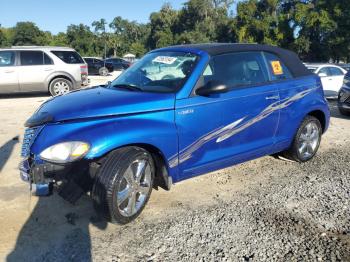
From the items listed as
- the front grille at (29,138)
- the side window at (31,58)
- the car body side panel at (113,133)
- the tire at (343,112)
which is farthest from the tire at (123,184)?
the side window at (31,58)

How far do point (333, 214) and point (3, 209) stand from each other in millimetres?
3552

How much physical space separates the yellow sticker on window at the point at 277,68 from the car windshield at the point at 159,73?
1.32 m

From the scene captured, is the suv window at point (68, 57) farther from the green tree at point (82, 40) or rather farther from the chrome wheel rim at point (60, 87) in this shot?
the green tree at point (82, 40)

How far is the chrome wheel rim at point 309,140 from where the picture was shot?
5873mm

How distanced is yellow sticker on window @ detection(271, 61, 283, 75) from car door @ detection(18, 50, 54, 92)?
9.42 metres

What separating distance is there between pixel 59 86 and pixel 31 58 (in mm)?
1242

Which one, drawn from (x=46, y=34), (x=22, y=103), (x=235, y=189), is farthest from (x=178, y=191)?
(x=46, y=34)

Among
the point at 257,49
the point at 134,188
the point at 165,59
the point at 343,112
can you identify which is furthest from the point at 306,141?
the point at 343,112

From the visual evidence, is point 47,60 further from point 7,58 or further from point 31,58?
point 7,58

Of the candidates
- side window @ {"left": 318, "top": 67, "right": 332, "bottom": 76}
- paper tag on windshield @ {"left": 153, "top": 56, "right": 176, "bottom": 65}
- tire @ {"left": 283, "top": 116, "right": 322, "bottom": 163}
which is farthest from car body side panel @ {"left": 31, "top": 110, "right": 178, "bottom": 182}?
side window @ {"left": 318, "top": 67, "right": 332, "bottom": 76}

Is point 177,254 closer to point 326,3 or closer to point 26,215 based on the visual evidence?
point 26,215

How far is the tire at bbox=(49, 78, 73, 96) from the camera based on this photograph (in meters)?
13.1

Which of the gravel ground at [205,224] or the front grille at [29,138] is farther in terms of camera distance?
the front grille at [29,138]

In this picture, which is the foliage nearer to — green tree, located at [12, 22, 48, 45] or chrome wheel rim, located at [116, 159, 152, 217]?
green tree, located at [12, 22, 48, 45]
